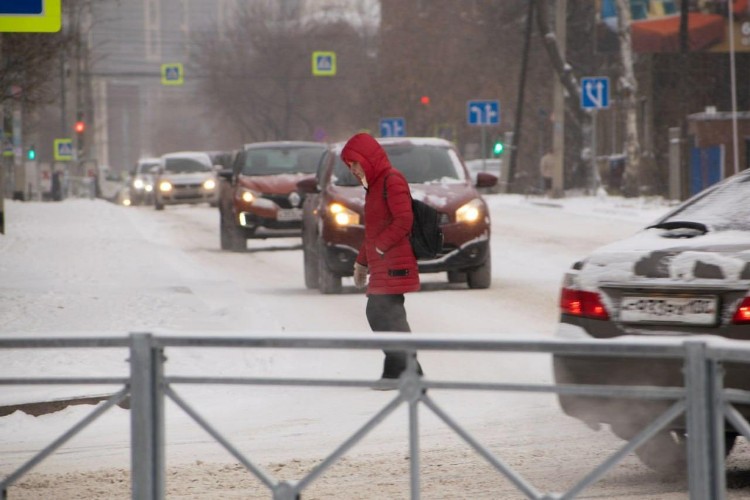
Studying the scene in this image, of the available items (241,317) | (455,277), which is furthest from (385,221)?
(455,277)

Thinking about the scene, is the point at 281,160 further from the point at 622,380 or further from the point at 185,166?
the point at 185,166

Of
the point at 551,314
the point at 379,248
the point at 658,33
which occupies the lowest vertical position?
the point at 551,314

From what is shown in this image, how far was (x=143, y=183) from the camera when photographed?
5631 centimetres

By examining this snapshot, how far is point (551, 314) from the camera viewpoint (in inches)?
556

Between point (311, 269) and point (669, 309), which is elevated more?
point (669, 309)

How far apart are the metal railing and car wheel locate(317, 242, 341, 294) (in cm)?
1136

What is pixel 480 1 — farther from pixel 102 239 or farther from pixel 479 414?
pixel 479 414

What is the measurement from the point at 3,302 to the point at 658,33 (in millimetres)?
37848

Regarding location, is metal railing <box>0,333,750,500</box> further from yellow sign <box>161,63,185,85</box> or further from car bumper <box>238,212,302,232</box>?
yellow sign <box>161,63,185,85</box>

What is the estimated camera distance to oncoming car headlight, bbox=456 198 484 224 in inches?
643

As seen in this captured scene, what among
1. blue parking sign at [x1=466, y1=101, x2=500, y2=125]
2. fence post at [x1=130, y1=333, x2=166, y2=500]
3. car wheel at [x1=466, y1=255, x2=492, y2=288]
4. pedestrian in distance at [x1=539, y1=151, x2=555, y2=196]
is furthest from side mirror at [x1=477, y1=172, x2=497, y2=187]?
pedestrian in distance at [x1=539, y1=151, x2=555, y2=196]

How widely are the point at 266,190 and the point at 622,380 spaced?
18.9m

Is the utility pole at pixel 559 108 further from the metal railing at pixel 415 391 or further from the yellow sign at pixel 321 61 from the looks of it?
the metal railing at pixel 415 391

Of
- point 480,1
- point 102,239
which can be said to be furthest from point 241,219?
point 480,1
